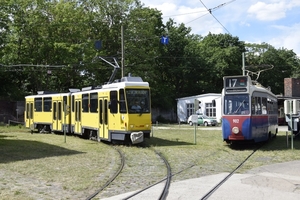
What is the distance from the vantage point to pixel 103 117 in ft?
64.9

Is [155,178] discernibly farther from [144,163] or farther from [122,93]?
[122,93]

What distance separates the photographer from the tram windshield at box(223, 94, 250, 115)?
17453 mm

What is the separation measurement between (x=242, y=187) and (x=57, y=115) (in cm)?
1931

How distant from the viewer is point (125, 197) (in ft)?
27.4

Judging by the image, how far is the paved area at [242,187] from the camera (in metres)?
8.56

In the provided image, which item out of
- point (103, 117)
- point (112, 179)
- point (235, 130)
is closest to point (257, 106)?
point (235, 130)

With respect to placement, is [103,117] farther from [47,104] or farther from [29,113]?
[29,113]

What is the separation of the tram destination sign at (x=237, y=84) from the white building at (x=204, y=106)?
29.3 m

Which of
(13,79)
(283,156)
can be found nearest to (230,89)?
(283,156)

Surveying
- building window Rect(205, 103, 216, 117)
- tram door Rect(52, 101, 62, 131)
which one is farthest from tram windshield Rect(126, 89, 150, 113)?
building window Rect(205, 103, 216, 117)

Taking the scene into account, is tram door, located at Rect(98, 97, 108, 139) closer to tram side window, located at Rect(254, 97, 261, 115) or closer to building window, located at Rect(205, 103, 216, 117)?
tram side window, located at Rect(254, 97, 261, 115)

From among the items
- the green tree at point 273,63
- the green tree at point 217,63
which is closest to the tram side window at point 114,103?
the green tree at point 217,63

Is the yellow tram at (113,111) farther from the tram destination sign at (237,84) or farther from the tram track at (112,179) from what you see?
the tram destination sign at (237,84)

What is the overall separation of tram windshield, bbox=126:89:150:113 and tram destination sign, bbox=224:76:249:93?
363cm
